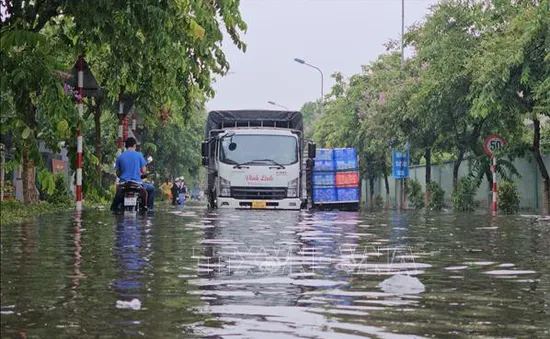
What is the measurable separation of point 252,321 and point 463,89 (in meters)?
33.8

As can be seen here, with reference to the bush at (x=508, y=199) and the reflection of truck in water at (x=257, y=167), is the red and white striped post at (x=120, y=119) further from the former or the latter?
the bush at (x=508, y=199)

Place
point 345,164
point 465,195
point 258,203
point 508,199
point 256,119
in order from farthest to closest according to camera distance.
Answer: point 465,195, point 345,164, point 508,199, point 256,119, point 258,203

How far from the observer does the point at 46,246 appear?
1106 cm

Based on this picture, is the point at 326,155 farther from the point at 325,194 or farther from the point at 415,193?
the point at 415,193

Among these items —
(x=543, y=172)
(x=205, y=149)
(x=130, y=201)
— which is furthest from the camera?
(x=543, y=172)

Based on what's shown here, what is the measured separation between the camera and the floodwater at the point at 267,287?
5629mm

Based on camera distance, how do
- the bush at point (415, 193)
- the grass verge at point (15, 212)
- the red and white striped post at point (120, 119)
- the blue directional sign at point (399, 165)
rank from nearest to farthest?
the grass verge at point (15, 212)
the red and white striped post at point (120, 119)
the blue directional sign at point (399, 165)
the bush at point (415, 193)

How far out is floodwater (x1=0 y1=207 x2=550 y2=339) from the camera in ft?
18.5

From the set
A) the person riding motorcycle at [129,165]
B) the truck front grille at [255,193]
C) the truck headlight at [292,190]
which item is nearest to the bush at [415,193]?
the truck headlight at [292,190]

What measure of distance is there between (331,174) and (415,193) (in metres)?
19.7

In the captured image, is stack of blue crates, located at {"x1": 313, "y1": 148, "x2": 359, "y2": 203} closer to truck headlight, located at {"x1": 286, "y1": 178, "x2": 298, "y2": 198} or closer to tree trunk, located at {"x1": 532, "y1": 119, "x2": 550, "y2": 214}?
tree trunk, located at {"x1": 532, "y1": 119, "x2": 550, "y2": 214}

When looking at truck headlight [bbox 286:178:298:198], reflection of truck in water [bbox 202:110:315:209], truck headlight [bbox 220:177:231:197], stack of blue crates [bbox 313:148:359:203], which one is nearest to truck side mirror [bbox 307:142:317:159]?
reflection of truck in water [bbox 202:110:315:209]

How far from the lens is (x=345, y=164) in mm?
38562

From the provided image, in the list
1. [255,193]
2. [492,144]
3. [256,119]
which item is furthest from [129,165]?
[492,144]
